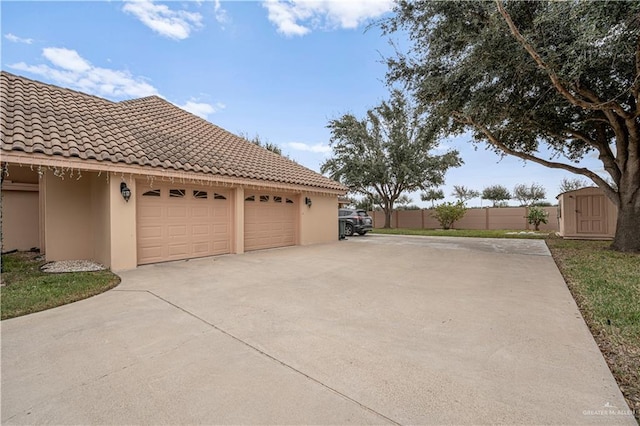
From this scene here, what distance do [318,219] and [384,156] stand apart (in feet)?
41.1

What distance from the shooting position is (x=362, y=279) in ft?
20.7

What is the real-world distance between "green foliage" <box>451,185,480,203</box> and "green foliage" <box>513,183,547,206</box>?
14.0ft

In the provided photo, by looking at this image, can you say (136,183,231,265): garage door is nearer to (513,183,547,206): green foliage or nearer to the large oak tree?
the large oak tree

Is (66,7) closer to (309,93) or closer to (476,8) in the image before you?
(309,93)

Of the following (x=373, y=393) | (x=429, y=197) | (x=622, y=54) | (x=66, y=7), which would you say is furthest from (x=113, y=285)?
(x=429, y=197)

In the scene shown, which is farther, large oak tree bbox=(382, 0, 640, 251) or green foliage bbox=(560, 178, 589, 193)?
green foliage bbox=(560, 178, 589, 193)

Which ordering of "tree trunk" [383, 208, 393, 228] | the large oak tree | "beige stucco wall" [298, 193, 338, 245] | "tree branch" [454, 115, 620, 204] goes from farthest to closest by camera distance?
"tree trunk" [383, 208, 393, 228]
"beige stucco wall" [298, 193, 338, 245]
"tree branch" [454, 115, 620, 204]
the large oak tree

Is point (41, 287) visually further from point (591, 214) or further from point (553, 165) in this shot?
point (591, 214)

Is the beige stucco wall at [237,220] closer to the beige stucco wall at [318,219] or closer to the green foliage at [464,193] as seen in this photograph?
the beige stucco wall at [318,219]

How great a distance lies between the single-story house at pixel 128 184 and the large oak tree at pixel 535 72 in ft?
20.1

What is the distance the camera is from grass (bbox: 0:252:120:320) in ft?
14.7

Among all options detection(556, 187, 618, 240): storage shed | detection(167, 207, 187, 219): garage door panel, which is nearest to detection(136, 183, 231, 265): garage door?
detection(167, 207, 187, 219): garage door panel

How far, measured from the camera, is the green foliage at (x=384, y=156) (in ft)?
76.1

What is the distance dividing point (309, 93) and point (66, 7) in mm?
9645
